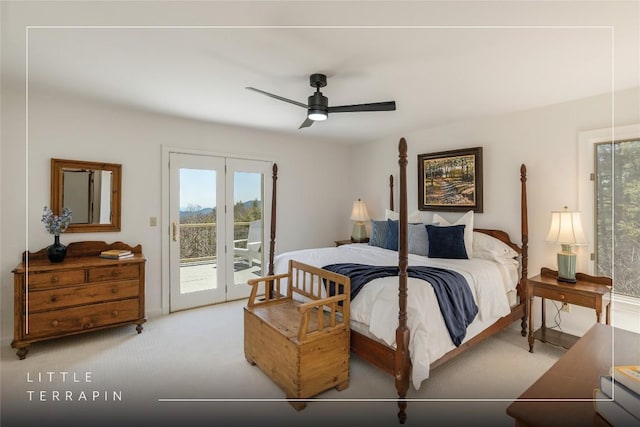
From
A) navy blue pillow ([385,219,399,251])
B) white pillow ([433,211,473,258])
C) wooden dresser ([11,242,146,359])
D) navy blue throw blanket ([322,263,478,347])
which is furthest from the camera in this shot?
navy blue pillow ([385,219,399,251])

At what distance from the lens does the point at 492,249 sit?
320 cm

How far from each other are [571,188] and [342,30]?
274 cm

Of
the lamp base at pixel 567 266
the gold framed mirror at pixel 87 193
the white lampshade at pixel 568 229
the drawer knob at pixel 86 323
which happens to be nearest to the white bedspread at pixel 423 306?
the lamp base at pixel 567 266

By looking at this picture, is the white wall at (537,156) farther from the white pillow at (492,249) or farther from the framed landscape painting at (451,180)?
the white pillow at (492,249)

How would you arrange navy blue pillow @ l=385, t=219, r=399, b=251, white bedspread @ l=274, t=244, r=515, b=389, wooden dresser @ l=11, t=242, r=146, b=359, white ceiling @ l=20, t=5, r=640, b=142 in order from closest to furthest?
white ceiling @ l=20, t=5, r=640, b=142, white bedspread @ l=274, t=244, r=515, b=389, wooden dresser @ l=11, t=242, r=146, b=359, navy blue pillow @ l=385, t=219, r=399, b=251

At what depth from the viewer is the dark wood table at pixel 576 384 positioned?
0.95 metres

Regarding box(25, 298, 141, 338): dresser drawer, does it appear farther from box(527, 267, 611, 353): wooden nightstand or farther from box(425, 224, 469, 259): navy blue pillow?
box(527, 267, 611, 353): wooden nightstand

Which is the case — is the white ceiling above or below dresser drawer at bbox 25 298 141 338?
above

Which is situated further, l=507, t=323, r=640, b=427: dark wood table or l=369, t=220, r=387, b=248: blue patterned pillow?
l=369, t=220, r=387, b=248: blue patterned pillow

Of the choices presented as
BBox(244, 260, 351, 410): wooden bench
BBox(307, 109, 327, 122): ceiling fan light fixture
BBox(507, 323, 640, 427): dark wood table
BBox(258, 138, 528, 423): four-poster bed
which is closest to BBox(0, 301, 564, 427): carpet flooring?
BBox(244, 260, 351, 410): wooden bench

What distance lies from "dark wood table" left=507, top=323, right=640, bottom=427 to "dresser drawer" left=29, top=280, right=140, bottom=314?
10.9ft

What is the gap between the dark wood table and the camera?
3.13ft

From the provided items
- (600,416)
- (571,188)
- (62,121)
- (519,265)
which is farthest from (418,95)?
(62,121)

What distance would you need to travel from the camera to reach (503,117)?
349 centimetres
